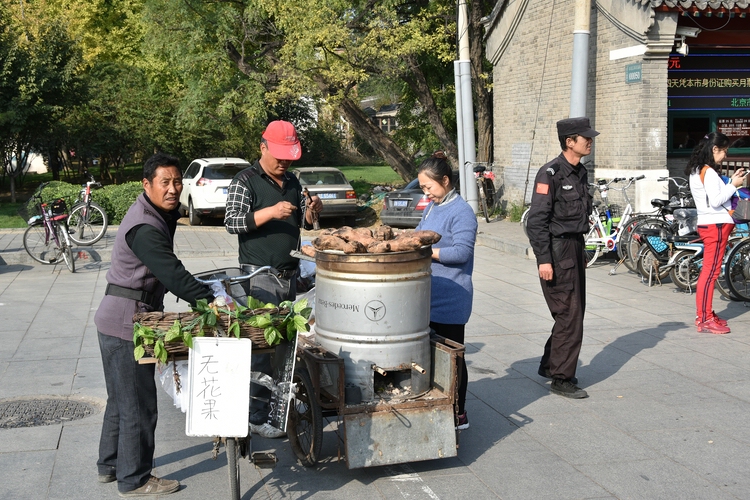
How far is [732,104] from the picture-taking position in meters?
16.7

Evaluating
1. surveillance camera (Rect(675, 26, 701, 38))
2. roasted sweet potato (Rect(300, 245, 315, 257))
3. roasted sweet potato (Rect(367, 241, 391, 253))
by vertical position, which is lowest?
roasted sweet potato (Rect(300, 245, 315, 257))

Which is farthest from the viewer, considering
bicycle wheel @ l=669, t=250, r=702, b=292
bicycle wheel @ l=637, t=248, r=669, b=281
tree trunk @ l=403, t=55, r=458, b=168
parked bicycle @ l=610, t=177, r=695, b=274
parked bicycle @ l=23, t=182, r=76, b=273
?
tree trunk @ l=403, t=55, r=458, b=168

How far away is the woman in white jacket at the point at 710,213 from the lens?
27.3 ft

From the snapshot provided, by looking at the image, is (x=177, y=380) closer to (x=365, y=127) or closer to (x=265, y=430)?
(x=265, y=430)

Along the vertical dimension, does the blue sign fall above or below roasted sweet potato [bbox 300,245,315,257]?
above

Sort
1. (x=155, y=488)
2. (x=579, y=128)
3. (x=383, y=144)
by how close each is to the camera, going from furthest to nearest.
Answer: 1. (x=383, y=144)
2. (x=579, y=128)
3. (x=155, y=488)

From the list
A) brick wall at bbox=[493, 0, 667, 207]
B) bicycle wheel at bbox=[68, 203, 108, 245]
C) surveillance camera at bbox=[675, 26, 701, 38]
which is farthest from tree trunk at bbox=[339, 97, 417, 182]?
surveillance camera at bbox=[675, 26, 701, 38]

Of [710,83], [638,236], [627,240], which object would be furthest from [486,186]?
[638,236]

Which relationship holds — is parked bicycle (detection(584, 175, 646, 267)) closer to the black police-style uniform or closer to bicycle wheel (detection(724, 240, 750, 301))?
bicycle wheel (detection(724, 240, 750, 301))

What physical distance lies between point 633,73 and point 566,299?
9.35m

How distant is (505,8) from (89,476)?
54.8 ft

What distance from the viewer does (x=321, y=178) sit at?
21734 mm

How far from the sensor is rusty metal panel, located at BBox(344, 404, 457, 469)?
15.3 ft

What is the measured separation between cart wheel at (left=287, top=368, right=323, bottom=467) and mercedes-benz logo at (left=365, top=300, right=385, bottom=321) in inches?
20.5
